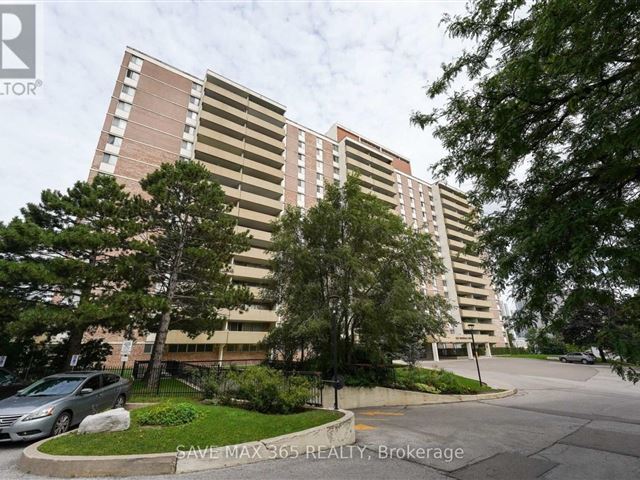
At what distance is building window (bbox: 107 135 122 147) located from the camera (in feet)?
102

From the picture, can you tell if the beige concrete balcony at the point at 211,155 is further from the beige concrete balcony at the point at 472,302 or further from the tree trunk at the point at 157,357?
the beige concrete balcony at the point at 472,302

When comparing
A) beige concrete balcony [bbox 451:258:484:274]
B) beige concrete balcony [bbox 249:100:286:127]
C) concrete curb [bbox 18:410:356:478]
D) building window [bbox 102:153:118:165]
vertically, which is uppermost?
beige concrete balcony [bbox 249:100:286:127]

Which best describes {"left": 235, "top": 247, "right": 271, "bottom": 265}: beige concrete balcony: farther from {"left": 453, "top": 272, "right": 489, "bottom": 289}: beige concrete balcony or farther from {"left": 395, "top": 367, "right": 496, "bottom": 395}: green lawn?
{"left": 453, "top": 272, "right": 489, "bottom": 289}: beige concrete balcony

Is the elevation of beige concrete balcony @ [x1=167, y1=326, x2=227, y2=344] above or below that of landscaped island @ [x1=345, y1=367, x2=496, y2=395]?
above

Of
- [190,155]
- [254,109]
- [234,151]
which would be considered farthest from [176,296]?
[254,109]

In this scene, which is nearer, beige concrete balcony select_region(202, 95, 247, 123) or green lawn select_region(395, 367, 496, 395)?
green lawn select_region(395, 367, 496, 395)

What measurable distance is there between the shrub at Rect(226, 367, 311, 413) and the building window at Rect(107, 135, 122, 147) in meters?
31.4

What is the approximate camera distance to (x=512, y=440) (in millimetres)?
7855

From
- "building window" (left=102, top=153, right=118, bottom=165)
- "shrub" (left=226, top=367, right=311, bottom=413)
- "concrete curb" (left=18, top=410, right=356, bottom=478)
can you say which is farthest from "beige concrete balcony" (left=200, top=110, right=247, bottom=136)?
"concrete curb" (left=18, top=410, right=356, bottom=478)

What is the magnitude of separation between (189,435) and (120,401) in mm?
6370

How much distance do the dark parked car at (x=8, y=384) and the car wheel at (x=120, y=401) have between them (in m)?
5.74

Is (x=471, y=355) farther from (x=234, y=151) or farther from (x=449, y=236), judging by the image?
(x=234, y=151)

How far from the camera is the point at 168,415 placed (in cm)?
757

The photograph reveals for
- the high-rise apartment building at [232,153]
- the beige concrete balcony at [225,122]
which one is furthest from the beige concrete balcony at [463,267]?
the beige concrete balcony at [225,122]
